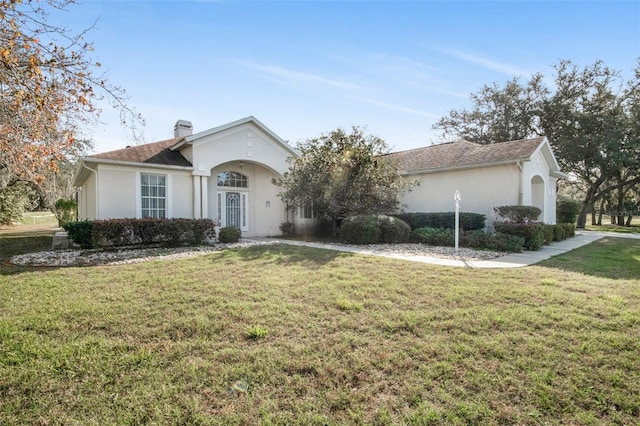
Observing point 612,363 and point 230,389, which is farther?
point 612,363

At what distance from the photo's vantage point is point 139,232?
1181 centimetres

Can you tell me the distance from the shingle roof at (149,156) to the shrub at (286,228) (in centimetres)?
553

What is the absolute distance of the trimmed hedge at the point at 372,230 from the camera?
1318 cm

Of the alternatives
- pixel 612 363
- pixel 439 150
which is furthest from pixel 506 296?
pixel 439 150

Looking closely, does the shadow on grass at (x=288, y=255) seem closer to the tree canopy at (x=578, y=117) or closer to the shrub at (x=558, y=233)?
the shrub at (x=558, y=233)

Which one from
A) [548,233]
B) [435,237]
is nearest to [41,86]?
[435,237]

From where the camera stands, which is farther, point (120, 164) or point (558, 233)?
point (558, 233)

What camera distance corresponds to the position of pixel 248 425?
113 inches

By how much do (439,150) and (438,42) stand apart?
979cm

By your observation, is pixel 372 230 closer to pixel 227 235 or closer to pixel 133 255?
pixel 227 235

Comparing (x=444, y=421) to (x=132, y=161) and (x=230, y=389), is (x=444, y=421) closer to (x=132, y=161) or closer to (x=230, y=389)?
(x=230, y=389)

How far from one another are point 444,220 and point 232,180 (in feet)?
34.3

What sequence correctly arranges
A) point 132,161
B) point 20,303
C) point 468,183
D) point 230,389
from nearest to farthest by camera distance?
point 230,389, point 20,303, point 132,161, point 468,183

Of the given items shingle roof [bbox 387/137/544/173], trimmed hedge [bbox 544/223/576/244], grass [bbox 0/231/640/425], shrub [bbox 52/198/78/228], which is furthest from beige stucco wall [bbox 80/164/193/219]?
trimmed hedge [bbox 544/223/576/244]
